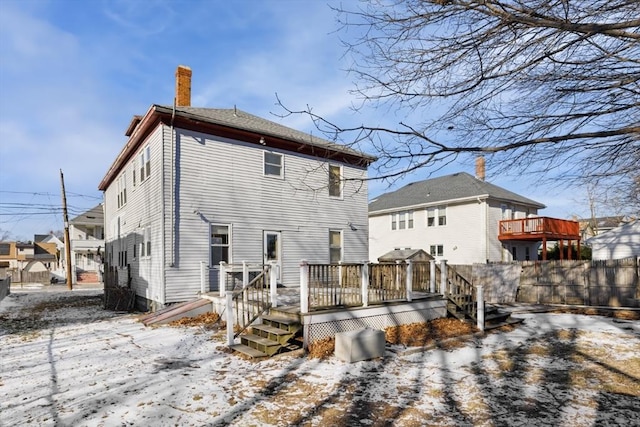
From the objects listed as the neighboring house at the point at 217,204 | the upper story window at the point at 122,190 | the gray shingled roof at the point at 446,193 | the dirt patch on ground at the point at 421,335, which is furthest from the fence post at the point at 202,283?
the gray shingled roof at the point at 446,193

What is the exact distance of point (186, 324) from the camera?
413 inches

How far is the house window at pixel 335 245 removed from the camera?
16.0 meters

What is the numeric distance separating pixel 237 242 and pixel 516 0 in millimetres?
11126

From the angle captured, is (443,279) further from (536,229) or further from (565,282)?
(536,229)

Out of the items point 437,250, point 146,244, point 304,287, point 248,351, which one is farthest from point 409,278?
point 437,250

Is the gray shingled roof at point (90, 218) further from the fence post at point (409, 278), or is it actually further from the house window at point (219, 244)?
the fence post at point (409, 278)

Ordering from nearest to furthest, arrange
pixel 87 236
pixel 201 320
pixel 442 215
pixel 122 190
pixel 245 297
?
pixel 245 297
pixel 201 320
pixel 122 190
pixel 442 215
pixel 87 236

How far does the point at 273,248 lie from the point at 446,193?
53.2 feet

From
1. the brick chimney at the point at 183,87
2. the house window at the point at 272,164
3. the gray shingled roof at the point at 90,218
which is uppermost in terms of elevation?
the brick chimney at the point at 183,87

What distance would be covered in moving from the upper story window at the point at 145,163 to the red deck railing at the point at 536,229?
68.0 feet

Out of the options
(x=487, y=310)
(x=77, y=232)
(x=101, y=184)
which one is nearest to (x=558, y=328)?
(x=487, y=310)

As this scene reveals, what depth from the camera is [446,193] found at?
1058 inches

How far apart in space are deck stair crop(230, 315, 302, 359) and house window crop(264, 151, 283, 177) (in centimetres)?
747

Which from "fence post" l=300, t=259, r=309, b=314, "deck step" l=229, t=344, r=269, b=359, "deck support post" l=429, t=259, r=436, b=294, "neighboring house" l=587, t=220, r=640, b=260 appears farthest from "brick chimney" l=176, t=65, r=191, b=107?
"neighboring house" l=587, t=220, r=640, b=260
